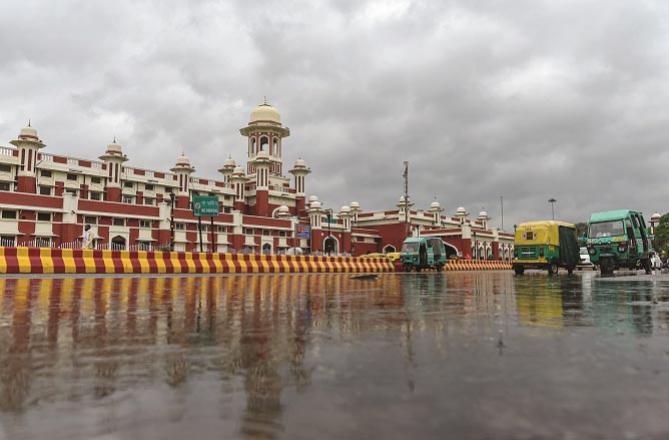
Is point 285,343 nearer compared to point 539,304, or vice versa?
point 285,343

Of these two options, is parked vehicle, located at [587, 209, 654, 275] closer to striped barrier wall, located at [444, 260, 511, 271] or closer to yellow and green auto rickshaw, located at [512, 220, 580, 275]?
yellow and green auto rickshaw, located at [512, 220, 580, 275]

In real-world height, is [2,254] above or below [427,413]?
above

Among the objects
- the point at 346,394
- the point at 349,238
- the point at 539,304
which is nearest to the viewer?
the point at 346,394

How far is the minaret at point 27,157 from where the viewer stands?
49500 millimetres

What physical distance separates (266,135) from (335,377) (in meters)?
77.3

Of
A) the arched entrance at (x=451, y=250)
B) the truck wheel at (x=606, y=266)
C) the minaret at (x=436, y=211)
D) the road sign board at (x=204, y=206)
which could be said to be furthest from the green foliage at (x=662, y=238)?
the road sign board at (x=204, y=206)

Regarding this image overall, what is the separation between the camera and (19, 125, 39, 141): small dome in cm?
4984

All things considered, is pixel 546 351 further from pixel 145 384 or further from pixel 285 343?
pixel 145 384

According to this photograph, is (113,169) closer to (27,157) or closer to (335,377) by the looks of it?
(27,157)


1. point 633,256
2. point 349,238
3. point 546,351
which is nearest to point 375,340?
point 546,351

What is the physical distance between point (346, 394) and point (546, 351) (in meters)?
2.01

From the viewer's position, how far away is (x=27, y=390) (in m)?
2.85

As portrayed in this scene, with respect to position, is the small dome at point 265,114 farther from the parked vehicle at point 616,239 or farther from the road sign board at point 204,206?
the parked vehicle at point 616,239

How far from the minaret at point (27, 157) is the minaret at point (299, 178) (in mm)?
34869
